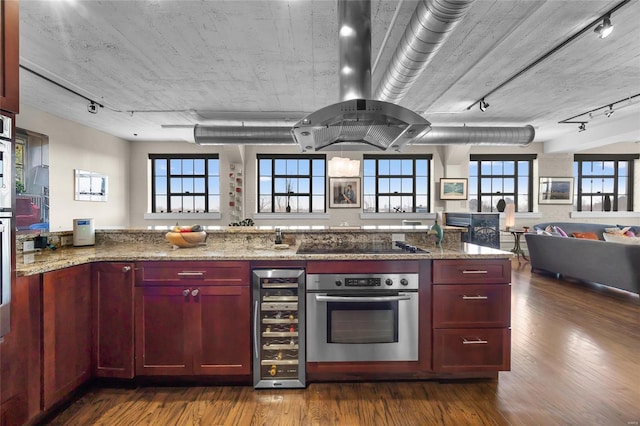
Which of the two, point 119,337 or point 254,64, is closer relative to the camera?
point 119,337

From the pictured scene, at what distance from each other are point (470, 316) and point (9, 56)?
3.08 metres

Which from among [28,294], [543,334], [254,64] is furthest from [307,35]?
[543,334]

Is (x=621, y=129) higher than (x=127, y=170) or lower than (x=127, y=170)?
higher

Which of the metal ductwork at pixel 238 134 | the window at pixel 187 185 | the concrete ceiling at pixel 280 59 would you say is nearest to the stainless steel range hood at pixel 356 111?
the concrete ceiling at pixel 280 59

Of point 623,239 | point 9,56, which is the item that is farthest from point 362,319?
point 623,239

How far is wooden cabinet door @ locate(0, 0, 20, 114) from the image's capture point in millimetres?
1484

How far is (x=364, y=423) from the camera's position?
1.74 m

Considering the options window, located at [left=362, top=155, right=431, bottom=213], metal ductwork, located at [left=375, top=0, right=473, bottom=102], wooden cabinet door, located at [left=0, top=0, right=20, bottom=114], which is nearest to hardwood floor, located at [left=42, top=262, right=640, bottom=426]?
wooden cabinet door, located at [left=0, top=0, right=20, bottom=114]

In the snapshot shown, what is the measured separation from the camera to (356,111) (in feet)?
6.75

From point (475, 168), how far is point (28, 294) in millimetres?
8430

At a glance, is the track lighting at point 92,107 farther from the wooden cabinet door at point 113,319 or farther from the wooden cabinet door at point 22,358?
the wooden cabinet door at point 22,358

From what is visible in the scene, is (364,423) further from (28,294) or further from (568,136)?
(568,136)

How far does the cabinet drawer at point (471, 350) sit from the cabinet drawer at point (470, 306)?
2.0 inches

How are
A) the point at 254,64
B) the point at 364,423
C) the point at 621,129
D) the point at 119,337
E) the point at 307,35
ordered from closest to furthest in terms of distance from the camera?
the point at 364,423
the point at 119,337
the point at 307,35
the point at 254,64
the point at 621,129
